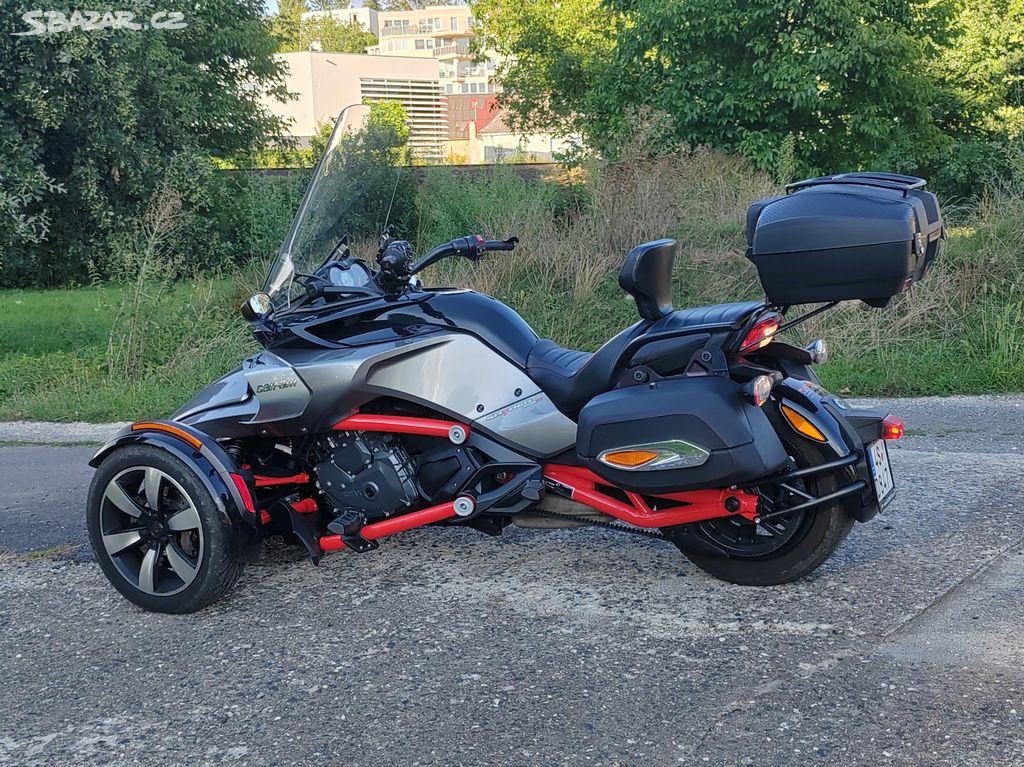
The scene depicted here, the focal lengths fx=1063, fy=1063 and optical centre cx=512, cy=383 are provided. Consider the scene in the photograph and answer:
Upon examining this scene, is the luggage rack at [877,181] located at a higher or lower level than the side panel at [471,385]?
higher

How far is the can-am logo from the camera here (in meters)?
4.20

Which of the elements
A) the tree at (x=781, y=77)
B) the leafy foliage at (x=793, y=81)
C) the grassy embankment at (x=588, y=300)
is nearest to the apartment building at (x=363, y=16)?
the leafy foliage at (x=793, y=81)

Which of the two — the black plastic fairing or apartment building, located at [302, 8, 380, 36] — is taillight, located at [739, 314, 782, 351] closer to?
Result: the black plastic fairing

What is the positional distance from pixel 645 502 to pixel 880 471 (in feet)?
2.86

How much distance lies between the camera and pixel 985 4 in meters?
27.0

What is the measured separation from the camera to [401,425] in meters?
4.21

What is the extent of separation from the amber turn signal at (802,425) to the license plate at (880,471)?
0.19 m

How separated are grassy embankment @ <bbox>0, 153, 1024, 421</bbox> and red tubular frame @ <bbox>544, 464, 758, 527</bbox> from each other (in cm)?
477

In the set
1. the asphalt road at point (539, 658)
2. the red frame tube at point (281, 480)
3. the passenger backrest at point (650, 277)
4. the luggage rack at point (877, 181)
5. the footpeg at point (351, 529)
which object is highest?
the luggage rack at point (877, 181)

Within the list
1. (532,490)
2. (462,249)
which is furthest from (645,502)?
(462,249)

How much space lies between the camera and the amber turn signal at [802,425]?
3842 mm

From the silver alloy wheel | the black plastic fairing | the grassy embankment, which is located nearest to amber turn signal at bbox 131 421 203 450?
the silver alloy wheel

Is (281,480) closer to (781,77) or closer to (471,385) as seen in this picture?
(471,385)

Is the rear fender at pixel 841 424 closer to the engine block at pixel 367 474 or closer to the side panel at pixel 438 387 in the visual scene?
the side panel at pixel 438 387
